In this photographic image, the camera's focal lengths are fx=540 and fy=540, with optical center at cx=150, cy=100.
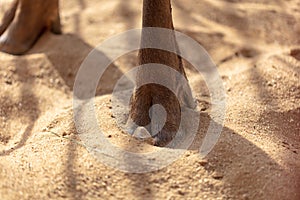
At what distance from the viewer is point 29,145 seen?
8.54 feet

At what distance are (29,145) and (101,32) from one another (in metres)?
1.74

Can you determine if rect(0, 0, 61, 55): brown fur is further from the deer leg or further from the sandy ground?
the deer leg

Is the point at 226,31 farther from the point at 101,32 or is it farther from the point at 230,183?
the point at 230,183

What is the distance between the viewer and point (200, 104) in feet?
9.99

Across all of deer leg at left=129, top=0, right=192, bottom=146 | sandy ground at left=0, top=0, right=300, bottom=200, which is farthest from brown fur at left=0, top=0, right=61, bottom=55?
deer leg at left=129, top=0, right=192, bottom=146

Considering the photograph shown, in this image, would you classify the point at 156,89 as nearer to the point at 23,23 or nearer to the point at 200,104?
the point at 200,104

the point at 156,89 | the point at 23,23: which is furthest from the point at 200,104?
the point at 23,23

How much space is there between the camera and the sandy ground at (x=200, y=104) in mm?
2215

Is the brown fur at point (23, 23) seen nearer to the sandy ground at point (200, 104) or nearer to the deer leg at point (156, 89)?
the sandy ground at point (200, 104)

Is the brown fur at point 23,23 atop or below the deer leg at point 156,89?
below

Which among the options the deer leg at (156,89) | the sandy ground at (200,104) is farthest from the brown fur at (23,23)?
the deer leg at (156,89)

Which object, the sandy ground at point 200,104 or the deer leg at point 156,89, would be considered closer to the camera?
the sandy ground at point 200,104

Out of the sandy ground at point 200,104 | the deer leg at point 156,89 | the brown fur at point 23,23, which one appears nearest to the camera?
the sandy ground at point 200,104

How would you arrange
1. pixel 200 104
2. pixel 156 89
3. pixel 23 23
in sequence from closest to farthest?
pixel 156 89
pixel 200 104
pixel 23 23
